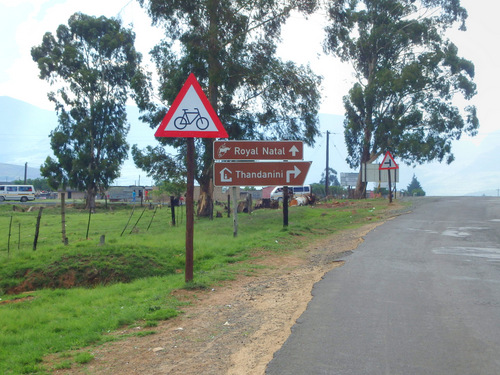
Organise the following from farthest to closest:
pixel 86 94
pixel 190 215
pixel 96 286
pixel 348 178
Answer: pixel 348 178 < pixel 86 94 < pixel 96 286 < pixel 190 215

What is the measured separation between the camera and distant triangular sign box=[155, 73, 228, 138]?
798cm

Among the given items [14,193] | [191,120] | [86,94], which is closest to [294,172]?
[191,120]

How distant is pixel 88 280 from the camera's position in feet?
34.7

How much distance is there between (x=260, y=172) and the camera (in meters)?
15.5

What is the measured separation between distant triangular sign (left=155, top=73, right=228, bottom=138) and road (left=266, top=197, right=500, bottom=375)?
121 inches

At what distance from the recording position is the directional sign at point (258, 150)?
50.6 ft

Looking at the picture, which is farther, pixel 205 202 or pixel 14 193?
pixel 14 193

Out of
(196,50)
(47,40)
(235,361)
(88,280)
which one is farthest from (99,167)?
(235,361)

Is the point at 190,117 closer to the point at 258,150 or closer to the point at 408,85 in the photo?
the point at 258,150

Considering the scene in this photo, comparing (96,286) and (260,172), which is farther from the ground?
(260,172)

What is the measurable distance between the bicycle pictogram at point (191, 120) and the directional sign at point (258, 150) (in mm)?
7276

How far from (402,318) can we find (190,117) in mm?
4341

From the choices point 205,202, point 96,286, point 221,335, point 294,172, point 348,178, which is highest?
point 348,178

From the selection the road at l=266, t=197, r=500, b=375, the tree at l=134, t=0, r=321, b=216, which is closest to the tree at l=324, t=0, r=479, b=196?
the tree at l=134, t=0, r=321, b=216
